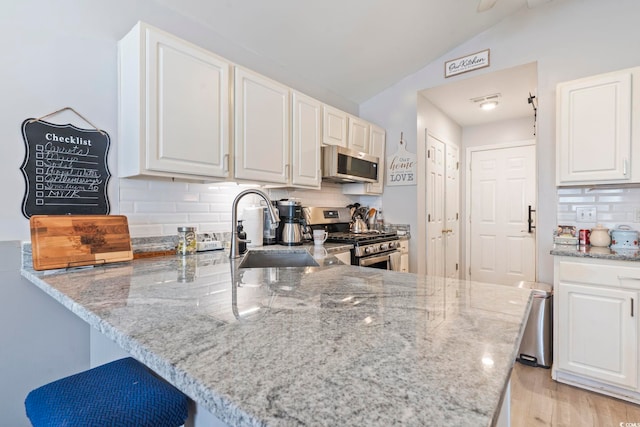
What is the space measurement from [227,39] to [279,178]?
1.12 m

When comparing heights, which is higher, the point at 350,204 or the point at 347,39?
the point at 347,39

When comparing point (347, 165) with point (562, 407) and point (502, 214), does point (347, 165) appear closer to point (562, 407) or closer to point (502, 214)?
point (562, 407)

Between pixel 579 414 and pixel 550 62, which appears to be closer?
pixel 579 414

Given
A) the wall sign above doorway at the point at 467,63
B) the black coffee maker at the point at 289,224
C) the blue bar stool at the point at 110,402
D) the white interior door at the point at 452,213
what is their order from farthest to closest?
the white interior door at the point at 452,213 < the wall sign above doorway at the point at 467,63 < the black coffee maker at the point at 289,224 < the blue bar stool at the point at 110,402

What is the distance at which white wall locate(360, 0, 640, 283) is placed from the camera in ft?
7.97

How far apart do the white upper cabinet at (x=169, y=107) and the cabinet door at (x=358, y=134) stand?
1.49 meters

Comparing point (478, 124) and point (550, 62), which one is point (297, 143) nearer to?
point (550, 62)

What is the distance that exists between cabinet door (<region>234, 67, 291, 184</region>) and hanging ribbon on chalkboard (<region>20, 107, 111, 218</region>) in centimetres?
75

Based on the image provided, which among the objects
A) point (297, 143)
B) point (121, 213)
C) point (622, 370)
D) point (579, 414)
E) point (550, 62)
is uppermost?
point (550, 62)

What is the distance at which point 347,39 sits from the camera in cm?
269

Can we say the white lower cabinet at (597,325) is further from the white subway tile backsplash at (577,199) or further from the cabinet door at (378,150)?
the cabinet door at (378,150)

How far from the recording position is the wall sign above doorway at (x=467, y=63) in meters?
3.03

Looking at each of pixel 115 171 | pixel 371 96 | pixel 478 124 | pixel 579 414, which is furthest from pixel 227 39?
pixel 478 124

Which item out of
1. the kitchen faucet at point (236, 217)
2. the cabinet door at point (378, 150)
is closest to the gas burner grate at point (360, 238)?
the cabinet door at point (378, 150)
